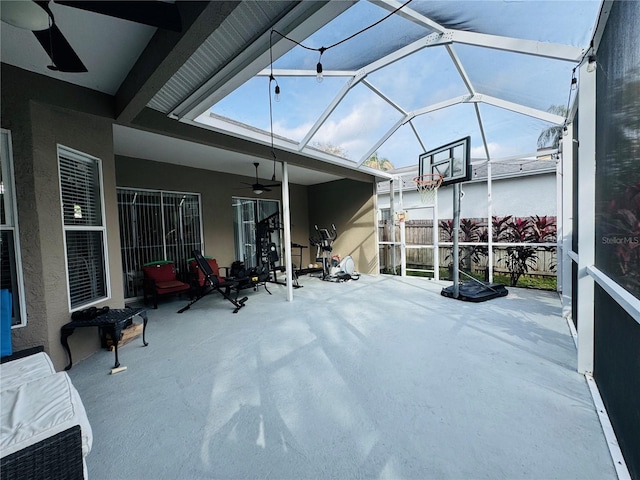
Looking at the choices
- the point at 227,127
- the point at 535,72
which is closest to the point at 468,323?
the point at 535,72

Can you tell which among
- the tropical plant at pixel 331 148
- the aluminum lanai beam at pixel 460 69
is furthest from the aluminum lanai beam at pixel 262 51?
the tropical plant at pixel 331 148

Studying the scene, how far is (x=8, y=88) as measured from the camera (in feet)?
7.57

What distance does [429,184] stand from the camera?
18.3ft

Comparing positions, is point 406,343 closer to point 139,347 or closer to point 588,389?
point 588,389

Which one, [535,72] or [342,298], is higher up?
[535,72]

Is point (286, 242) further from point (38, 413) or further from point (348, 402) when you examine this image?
point (38, 413)

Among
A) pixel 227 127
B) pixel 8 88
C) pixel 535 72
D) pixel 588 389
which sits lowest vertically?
pixel 588 389

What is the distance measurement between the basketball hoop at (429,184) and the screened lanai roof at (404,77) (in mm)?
891

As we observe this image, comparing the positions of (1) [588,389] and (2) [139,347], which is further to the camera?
(2) [139,347]

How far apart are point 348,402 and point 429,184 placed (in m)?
4.80

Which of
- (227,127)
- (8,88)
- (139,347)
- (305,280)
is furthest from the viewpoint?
(305,280)

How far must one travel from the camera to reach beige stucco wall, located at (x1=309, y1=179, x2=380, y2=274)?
7.50m

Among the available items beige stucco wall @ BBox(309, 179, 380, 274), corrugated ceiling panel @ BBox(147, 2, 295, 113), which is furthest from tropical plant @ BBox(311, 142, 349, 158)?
corrugated ceiling panel @ BBox(147, 2, 295, 113)

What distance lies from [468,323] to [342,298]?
2153 mm
